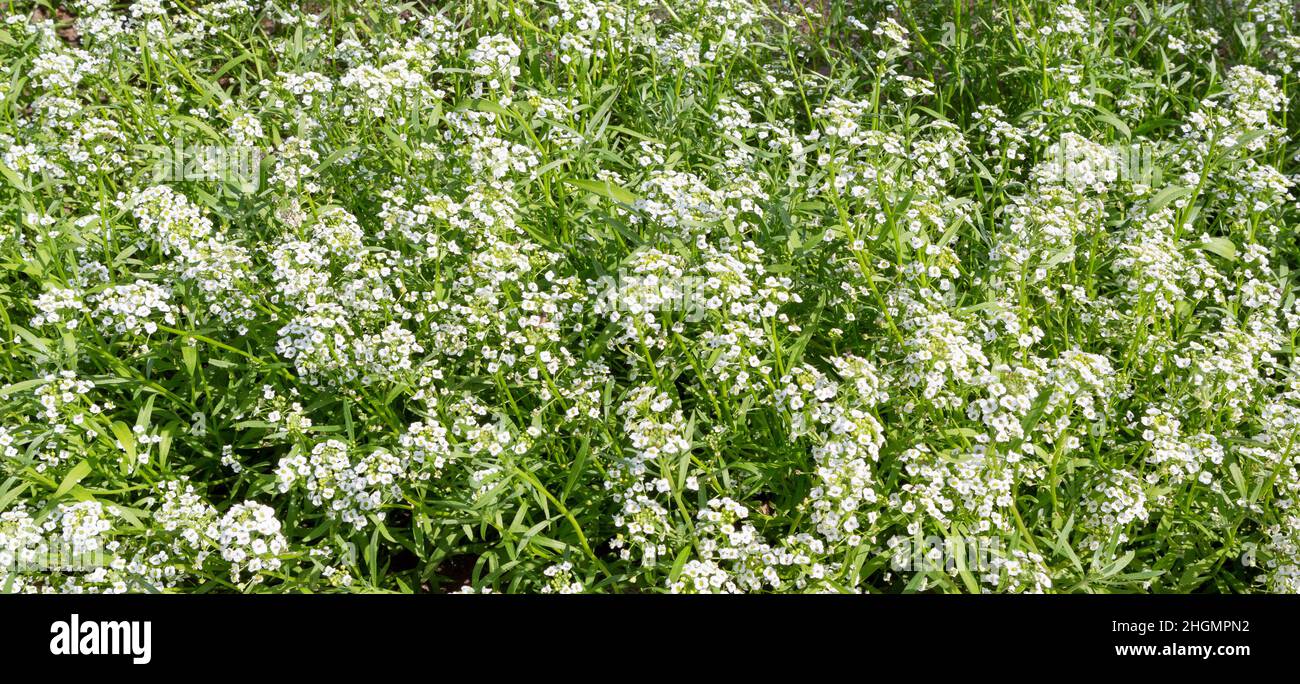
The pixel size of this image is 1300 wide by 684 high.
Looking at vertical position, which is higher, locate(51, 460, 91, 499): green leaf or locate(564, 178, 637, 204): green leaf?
locate(564, 178, 637, 204): green leaf

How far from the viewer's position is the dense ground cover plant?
13.7 ft

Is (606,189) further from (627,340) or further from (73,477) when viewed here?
(73,477)

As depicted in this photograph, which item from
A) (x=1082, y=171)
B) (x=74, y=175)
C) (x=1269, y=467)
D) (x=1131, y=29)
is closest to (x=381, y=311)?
(x=74, y=175)

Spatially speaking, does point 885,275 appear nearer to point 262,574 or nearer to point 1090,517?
point 1090,517

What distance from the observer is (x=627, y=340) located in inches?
195

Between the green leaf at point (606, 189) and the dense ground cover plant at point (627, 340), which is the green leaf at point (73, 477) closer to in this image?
the dense ground cover plant at point (627, 340)

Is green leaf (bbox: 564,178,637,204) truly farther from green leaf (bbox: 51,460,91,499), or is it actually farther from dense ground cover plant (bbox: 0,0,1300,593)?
green leaf (bbox: 51,460,91,499)

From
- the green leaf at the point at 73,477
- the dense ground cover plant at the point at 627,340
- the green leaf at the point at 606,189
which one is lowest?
the green leaf at the point at 73,477

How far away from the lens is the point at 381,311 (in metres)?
4.88

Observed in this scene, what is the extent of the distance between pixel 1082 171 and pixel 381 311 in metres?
3.19

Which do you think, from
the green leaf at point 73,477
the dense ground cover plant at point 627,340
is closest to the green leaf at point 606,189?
the dense ground cover plant at point 627,340

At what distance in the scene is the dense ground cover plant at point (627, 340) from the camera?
4.18 meters

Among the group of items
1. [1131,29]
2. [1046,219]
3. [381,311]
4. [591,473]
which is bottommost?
[591,473]

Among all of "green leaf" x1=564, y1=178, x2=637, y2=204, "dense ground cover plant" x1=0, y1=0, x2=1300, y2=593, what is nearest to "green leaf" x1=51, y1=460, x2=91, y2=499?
"dense ground cover plant" x1=0, y1=0, x2=1300, y2=593
